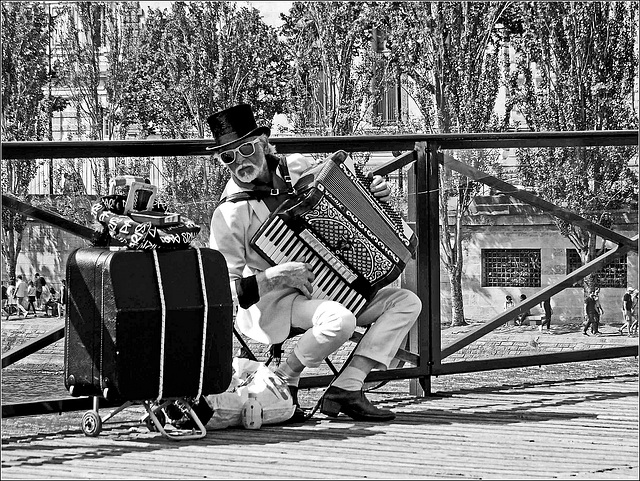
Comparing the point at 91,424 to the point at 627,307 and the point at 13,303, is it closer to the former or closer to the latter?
the point at 13,303

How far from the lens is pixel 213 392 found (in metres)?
3.91

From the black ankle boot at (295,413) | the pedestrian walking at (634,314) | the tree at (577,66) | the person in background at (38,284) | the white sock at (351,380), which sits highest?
the tree at (577,66)

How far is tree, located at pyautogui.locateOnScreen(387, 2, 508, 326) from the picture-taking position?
22859 millimetres

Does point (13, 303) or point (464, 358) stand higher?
point (13, 303)

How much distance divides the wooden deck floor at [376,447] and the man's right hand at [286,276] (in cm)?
52

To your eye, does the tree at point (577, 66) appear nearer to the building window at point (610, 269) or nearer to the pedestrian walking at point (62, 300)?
the building window at point (610, 269)

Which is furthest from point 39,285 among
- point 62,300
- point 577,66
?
point 577,66

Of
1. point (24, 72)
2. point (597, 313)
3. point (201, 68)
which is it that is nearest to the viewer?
point (597, 313)

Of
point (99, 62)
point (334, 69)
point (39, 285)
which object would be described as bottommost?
point (39, 285)

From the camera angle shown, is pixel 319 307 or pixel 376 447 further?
pixel 319 307

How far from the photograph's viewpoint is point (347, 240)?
4336mm

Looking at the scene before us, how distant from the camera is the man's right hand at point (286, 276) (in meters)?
4.22

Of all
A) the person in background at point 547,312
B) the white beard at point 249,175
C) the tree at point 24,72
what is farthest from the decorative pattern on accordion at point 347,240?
the tree at point 24,72

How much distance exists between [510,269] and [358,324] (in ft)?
4.76
